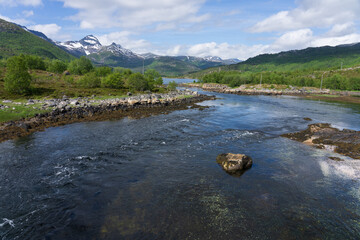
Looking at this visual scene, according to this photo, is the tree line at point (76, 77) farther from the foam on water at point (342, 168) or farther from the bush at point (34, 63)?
the foam on water at point (342, 168)

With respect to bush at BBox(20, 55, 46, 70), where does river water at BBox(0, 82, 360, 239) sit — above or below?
below

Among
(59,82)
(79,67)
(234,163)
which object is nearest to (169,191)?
(234,163)

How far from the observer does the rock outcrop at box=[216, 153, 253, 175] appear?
2006 centimetres

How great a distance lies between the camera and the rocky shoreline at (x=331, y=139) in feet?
84.4

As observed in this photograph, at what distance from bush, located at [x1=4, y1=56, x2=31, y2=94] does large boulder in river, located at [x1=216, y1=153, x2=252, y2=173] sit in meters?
67.3

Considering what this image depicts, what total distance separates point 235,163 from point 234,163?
0.34ft

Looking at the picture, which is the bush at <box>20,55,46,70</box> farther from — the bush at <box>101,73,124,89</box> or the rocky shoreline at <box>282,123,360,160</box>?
the rocky shoreline at <box>282,123,360,160</box>

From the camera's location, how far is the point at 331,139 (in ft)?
98.3

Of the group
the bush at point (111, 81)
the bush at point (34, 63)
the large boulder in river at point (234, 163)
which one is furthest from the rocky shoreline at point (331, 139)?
the bush at point (34, 63)

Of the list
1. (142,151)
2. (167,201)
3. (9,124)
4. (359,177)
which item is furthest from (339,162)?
(9,124)

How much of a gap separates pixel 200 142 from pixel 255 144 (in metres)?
8.29

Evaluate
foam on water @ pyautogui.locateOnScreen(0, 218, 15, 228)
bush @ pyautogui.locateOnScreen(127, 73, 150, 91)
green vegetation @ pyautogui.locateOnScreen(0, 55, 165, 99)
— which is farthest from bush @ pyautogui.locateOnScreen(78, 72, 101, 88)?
foam on water @ pyautogui.locateOnScreen(0, 218, 15, 228)

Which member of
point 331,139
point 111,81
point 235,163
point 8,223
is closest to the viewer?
point 8,223

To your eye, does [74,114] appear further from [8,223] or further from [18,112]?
[8,223]
